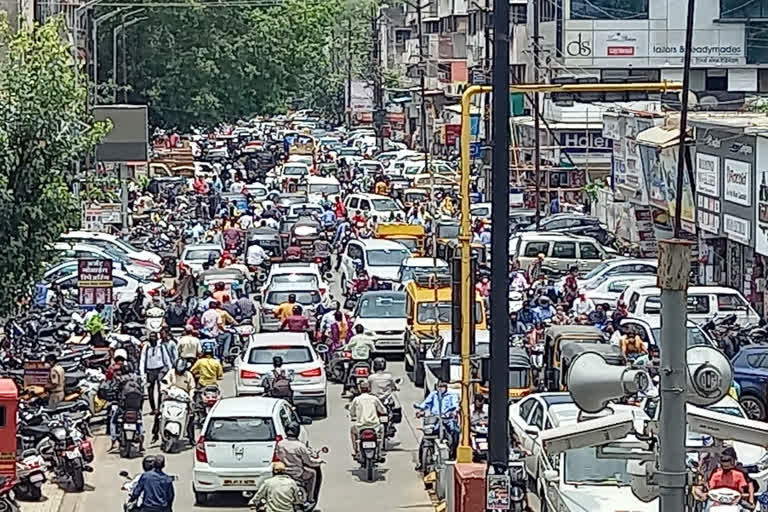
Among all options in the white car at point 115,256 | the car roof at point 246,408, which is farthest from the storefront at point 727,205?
the car roof at point 246,408

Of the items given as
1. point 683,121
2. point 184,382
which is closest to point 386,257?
point 184,382

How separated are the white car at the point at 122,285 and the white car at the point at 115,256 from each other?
22.9 inches

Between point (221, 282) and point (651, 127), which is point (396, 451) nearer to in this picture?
point (221, 282)

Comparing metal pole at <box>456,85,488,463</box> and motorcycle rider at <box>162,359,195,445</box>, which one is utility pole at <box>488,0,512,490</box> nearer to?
metal pole at <box>456,85,488,463</box>

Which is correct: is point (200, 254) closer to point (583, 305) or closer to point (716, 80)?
point (583, 305)

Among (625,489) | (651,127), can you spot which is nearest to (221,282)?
(651,127)

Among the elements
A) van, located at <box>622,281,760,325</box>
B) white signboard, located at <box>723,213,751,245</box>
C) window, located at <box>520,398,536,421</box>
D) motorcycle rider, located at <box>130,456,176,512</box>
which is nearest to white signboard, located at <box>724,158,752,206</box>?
white signboard, located at <box>723,213,751,245</box>

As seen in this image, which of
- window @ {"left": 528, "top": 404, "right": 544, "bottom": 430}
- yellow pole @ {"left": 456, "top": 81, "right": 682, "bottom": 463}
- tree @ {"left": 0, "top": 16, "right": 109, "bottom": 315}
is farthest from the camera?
tree @ {"left": 0, "top": 16, "right": 109, "bottom": 315}

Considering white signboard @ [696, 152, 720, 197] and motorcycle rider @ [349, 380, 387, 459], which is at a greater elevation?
white signboard @ [696, 152, 720, 197]

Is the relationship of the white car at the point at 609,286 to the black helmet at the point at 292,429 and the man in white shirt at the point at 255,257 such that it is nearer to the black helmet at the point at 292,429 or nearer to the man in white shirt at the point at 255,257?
the man in white shirt at the point at 255,257

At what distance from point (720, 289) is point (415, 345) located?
6.00 metres

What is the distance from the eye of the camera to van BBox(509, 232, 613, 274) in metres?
42.4

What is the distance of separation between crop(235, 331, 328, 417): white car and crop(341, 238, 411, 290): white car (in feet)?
40.8

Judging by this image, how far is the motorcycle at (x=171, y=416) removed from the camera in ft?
82.2
